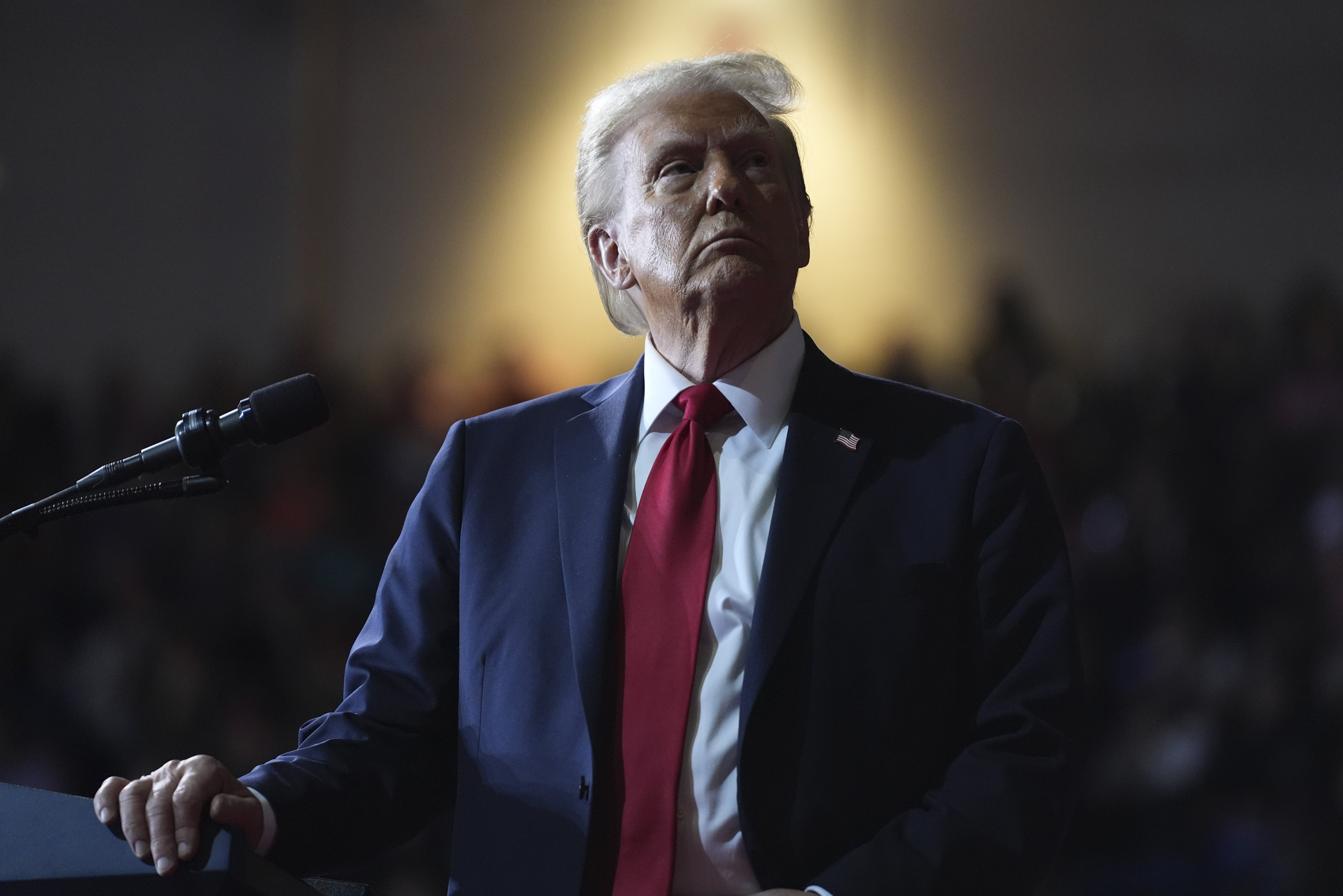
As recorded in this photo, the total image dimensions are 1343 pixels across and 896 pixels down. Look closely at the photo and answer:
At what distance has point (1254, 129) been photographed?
17.6ft

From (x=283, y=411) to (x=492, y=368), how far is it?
179 inches

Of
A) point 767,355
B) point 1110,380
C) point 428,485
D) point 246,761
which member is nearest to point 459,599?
point 428,485

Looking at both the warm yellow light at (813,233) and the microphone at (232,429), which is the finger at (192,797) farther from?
the warm yellow light at (813,233)

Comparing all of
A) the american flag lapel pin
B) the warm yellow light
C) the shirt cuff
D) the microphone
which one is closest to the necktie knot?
the american flag lapel pin

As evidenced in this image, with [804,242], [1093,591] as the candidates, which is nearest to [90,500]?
[804,242]

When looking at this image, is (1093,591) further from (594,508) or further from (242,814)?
(242,814)

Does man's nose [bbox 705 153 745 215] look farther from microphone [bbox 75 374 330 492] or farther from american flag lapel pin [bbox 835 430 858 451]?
microphone [bbox 75 374 330 492]

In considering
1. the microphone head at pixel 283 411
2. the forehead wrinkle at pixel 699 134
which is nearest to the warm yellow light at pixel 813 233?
the forehead wrinkle at pixel 699 134

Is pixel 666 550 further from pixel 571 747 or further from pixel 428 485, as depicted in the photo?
pixel 428 485

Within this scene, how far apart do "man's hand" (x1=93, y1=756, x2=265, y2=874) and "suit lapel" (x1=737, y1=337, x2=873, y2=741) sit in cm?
50

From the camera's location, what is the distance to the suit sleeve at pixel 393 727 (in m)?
1.37

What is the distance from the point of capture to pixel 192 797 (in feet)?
3.68

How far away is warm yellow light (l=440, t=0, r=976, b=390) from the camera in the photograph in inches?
218

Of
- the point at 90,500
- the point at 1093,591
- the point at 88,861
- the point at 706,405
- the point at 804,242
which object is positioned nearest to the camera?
the point at 88,861
